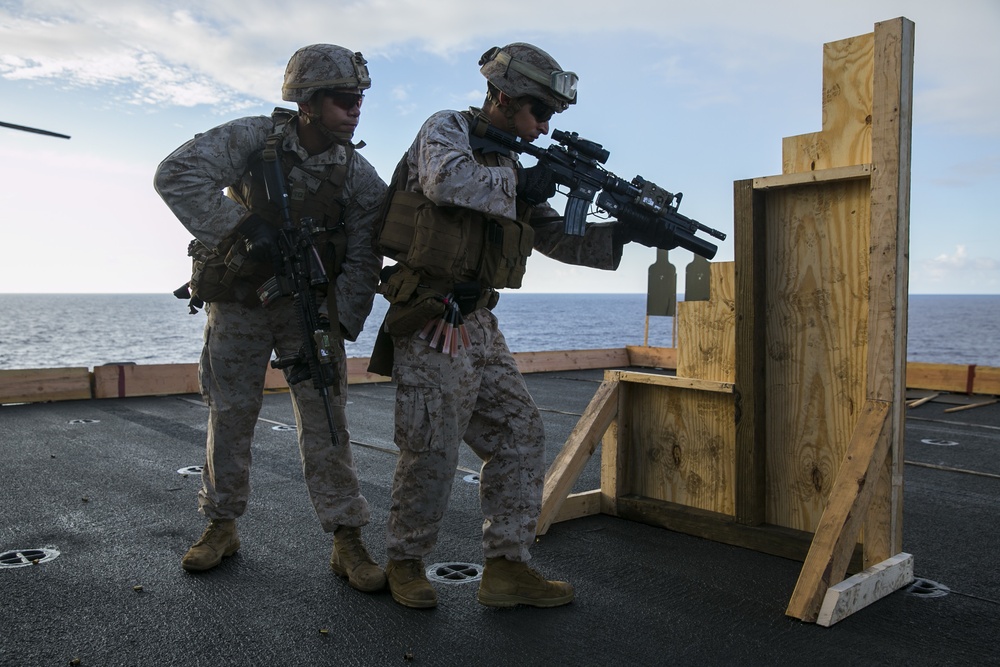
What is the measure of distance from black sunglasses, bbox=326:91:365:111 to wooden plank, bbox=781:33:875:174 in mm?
1901

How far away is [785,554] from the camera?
3680 millimetres

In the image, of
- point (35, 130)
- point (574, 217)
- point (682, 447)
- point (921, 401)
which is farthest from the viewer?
point (921, 401)

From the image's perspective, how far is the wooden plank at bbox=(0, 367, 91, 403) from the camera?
8008 mm

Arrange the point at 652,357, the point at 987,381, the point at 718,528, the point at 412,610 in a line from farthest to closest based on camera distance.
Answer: the point at 652,357
the point at 987,381
the point at 718,528
the point at 412,610

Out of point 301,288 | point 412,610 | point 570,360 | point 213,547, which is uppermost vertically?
point 301,288

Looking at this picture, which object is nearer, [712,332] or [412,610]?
[412,610]

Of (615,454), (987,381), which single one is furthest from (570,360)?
(615,454)

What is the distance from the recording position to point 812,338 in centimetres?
364

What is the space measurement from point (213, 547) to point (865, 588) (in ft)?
8.38

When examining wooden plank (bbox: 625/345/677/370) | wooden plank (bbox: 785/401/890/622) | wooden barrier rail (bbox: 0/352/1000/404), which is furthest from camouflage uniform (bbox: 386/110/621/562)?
wooden plank (bbox: 625/345/677/370)

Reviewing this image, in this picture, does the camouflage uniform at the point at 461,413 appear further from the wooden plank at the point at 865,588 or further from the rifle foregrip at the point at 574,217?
the wooden plank at the point at 865,588

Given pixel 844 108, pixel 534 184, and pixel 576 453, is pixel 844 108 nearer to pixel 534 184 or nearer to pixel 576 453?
pixel 534 184

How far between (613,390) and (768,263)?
1.06 m

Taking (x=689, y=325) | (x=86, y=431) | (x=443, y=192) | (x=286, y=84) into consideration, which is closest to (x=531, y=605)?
(x=443, y=192)
